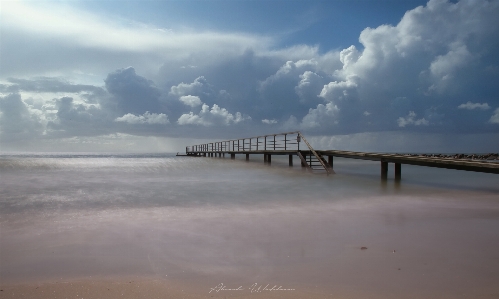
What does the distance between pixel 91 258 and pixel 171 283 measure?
114 cm

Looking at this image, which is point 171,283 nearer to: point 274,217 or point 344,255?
point 344,255

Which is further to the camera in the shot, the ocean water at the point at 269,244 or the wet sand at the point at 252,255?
the ocean water at the point at 269,244

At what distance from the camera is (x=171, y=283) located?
284cm

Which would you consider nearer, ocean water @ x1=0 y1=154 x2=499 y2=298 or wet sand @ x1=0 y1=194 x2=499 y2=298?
wet sand @ x1=0 y1=194 x2=499 y2=298

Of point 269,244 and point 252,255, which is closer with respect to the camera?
point 252,255

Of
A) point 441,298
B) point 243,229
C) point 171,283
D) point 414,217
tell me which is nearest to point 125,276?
point 171,283

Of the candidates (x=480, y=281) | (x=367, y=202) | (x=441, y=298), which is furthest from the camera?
(x=367, y=202)
